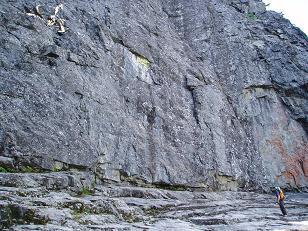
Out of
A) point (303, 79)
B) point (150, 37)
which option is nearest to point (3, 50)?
point (150, 37)

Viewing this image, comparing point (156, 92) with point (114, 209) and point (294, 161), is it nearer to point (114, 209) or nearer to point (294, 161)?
point (114, 209)

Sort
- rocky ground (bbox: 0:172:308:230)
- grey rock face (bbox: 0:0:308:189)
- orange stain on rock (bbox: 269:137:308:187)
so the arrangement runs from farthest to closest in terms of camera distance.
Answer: orange stain on rock (bbox: 269:137:308:187), grey rock face (bbox: 0:0:308:189), rocky ground (bbox: 0:172:308:230)

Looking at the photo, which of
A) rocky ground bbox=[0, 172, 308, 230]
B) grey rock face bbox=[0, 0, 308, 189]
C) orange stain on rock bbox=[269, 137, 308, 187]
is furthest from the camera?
orange stain on rock bbox=[269, 137, 308, 187]

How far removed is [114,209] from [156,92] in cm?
1291

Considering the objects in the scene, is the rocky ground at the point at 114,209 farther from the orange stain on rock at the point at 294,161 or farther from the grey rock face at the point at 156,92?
the orange stain on rock at the point at 294,161

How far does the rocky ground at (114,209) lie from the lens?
10555 millimetres

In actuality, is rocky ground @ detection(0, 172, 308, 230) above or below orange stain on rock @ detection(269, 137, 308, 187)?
below

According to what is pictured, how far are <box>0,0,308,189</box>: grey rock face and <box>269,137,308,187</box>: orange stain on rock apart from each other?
10 cm

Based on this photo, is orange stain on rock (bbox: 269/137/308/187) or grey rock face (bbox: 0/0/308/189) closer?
grey rock face (bbox: 0/0/308/189)

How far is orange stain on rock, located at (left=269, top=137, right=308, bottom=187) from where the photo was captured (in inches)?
1212

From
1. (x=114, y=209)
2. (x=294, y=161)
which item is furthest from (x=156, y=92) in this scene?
(x=294, y=161)

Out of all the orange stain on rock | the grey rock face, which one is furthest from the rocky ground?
the orange stain on rock

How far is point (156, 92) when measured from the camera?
25641 millimetres

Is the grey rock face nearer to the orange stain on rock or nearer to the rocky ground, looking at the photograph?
the orange stain on rock
